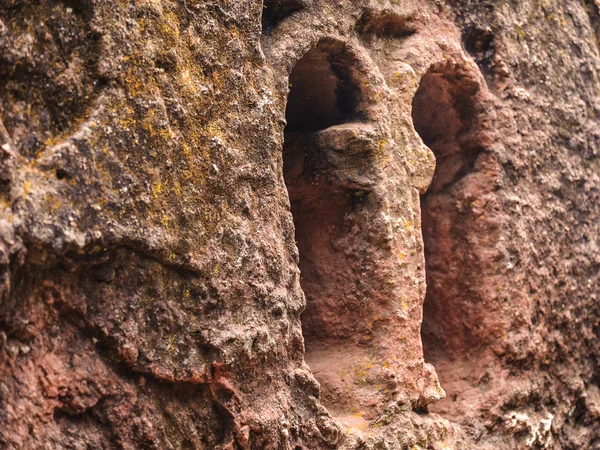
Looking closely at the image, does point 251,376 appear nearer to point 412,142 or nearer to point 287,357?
point 287,357

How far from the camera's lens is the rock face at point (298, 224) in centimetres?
150

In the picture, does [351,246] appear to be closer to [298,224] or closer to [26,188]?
[298,224]

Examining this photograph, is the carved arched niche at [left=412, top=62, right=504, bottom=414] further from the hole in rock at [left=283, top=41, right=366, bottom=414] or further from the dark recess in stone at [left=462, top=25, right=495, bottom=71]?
the hole in rock at [left=283, top=41, right=366, bottom=414]

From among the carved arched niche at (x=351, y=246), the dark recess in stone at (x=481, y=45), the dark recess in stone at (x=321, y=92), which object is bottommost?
the carved arched niche at (x=351, y=246)

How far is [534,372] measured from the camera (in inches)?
112

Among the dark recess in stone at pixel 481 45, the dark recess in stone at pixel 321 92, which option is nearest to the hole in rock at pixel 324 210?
the dark recess in stone at pixel 321 92

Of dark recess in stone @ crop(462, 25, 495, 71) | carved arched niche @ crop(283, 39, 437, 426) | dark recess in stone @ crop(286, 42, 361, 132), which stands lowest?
carved arched niche @ crop(283, 39, 437, 426)

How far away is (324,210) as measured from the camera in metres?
2.38

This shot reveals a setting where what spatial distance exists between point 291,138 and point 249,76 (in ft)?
1.66

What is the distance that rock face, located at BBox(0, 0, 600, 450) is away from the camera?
150 cm

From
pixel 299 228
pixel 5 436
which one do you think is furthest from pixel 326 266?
pixel 5 436

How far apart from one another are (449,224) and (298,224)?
0.70 meters

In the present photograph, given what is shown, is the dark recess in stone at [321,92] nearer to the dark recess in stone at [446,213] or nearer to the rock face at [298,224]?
the rock face at [298,224]

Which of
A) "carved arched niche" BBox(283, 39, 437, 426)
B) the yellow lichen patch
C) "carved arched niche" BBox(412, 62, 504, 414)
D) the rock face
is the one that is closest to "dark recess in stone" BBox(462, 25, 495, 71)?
the rock face
